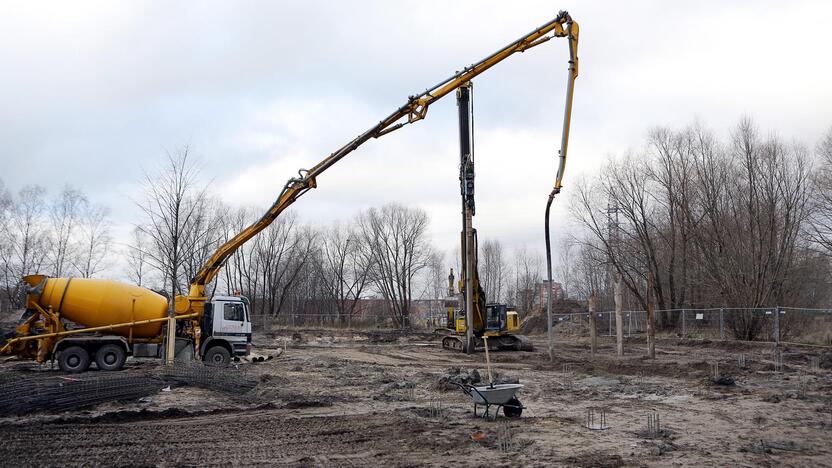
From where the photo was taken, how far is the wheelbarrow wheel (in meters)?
11.5

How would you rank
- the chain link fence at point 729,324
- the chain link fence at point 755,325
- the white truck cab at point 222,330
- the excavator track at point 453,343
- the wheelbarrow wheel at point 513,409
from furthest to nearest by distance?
the excavator track at point 453,343
the chain link fence at point 729,324
the chain link fence at point 755,325
the white truck cab at point 222,330
the wheelbarrow wheel at point 513,409

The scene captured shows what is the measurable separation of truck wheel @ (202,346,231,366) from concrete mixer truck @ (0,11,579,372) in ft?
0.11

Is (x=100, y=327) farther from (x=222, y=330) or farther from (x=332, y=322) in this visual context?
(x=332, y=322)

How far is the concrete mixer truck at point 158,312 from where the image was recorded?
63.1 ft

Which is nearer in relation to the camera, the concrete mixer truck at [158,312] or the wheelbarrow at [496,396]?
the wheelbarrow at [496,396]

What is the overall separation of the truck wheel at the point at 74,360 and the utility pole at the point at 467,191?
532 inches

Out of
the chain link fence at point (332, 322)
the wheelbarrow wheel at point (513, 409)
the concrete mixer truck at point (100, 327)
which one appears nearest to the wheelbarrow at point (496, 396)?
the wheelbarrow wheel at point (513, 409)

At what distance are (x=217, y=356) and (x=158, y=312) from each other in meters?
2.55

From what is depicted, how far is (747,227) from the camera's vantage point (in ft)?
121

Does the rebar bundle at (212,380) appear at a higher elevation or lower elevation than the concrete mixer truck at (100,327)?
lower

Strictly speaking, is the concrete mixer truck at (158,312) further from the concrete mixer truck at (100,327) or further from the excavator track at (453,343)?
the excavator track at (453,343)

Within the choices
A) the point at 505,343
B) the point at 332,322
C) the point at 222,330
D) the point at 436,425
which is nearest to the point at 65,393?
the point at 436,425

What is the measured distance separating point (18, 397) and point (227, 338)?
10297 millimetres

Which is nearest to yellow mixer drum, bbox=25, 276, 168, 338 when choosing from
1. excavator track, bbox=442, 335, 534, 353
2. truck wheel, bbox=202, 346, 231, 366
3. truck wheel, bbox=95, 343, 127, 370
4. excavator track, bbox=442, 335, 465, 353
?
truck wheel, bbox=95, 343, 127, 370
